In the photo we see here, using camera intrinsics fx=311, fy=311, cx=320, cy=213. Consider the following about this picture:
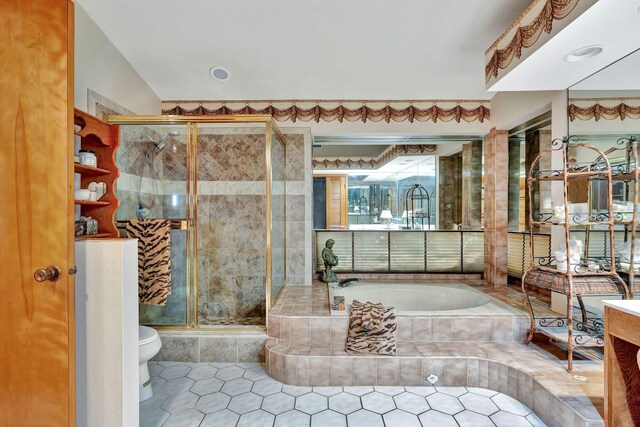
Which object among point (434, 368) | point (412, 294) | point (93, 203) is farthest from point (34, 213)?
point (412, 294)

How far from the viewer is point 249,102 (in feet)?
11.7

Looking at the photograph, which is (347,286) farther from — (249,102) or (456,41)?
(456,41)

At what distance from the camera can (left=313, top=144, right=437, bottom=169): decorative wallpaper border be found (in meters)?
4.34

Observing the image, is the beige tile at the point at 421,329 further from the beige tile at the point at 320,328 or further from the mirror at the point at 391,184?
the mirror at the point at 391,184

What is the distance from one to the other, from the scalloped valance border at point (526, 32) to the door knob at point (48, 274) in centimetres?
269

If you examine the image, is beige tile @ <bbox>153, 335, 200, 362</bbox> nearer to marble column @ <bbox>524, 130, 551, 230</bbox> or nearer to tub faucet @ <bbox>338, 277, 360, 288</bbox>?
tub faucet @ <bbox>338, 277, 360, 288</bbox>

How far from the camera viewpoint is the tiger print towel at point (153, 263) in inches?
100

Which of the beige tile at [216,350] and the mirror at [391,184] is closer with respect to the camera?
the beige tile at [216,350]

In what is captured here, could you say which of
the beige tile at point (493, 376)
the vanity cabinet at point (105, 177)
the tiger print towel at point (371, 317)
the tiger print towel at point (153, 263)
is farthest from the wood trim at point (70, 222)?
the beige tile at point (493, 376)

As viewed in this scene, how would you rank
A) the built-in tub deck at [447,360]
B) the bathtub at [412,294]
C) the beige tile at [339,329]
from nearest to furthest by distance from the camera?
the built-in tub deck at [447,360] < the beige tile at [339,329] < the bathtub at [412,294]

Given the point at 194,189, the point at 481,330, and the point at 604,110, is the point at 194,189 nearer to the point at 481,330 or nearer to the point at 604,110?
the point at 481,330

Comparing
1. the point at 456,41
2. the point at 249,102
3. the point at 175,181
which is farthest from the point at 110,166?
the point at 456,41

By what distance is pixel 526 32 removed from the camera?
6.33 ft

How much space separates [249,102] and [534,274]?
3202 millimetres
